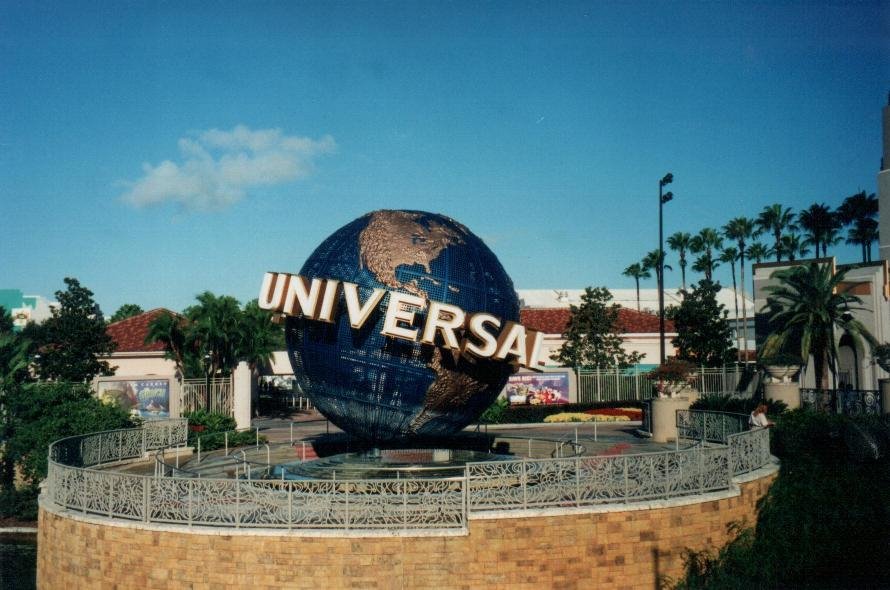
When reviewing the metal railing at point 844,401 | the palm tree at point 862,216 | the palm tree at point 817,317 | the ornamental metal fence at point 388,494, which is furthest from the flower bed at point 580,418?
the palm tree at point 862,216

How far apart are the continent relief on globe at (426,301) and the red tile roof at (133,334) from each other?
28.8 m

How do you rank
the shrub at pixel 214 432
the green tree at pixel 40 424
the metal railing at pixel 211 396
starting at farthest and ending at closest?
the metal railing at pixel 211 396, the shrub at pixel 214 432, the green tree at pixel 40 424

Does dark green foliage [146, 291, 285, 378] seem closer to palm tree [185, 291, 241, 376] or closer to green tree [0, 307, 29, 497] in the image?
palm tree [185, 291, 241, 376]

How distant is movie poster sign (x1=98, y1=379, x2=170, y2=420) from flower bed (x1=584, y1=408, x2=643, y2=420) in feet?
60.3

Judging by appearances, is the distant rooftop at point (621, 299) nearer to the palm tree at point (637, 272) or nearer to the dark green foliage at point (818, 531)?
the palm tree at point (637, 272)

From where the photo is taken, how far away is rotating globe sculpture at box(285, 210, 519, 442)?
15.7m

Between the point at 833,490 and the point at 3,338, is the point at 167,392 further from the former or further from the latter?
the point at 833,490

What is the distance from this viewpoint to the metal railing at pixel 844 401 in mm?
26625

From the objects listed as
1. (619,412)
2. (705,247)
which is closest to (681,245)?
(705,247)

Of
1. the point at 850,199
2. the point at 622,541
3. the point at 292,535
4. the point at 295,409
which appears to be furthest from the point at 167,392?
the point at 850,199

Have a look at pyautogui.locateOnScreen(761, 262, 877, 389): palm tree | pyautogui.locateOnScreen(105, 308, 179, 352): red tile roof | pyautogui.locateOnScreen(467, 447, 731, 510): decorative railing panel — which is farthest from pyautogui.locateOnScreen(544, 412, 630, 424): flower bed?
pyautogui.locateOnScreen(105, 308, 179, 352): red tile roof

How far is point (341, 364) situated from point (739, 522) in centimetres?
796

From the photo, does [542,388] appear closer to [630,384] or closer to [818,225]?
[630,384]

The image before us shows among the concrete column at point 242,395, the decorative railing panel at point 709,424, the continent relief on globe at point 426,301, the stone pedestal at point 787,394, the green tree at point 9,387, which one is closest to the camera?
the continent relief on globe at point 426,301
